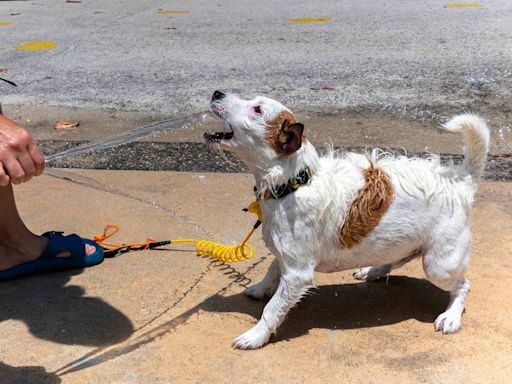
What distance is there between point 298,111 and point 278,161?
3.39m

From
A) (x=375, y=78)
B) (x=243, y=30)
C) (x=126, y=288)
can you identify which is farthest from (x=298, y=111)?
(x=243, y=30)

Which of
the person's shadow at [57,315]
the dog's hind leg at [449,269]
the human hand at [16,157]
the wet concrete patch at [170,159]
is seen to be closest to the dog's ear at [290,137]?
the dog's hind leg at [449,269]

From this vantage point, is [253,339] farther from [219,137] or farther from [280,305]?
[219,137]

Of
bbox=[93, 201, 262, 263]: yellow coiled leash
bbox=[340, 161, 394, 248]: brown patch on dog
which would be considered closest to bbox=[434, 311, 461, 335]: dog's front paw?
bbox=[340, 161, 394, 248]: brown patch on dog

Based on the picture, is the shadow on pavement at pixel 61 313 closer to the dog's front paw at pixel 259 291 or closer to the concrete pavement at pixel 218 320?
the concrete pavement at pixel 218 320

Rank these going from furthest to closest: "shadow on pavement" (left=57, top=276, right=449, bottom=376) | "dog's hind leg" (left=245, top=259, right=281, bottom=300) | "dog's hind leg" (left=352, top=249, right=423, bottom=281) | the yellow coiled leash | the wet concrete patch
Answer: the wet concrete patch → the yellow coiled leash → "dog's hind leg" (left=352, top=249, right=423, bottom=281) → "dog's hind leg" (left=245, top=259, right=281, bottom=300) → "shadow on pavement" (left=57, top=276, right=449, bottom=376)

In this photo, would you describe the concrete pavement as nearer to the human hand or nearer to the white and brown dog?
the white and brown dog

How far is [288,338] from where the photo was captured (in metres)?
3.06

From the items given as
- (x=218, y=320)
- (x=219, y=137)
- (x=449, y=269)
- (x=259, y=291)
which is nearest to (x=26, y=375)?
(x=218, y=320)

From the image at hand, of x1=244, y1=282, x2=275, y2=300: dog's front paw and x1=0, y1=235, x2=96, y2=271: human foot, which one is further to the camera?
x1=0, y1=235, x2=96, y2=271: human foot

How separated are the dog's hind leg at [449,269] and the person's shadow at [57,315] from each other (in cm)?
148

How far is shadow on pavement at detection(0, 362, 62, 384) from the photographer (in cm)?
274

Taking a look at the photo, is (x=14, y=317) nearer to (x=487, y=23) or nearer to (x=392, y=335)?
(x=392, y=335)

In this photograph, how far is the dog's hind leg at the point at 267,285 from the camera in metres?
3.33
